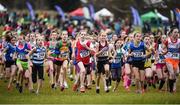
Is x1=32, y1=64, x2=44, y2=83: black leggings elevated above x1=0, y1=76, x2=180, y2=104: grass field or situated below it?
above

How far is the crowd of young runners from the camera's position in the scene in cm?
3062

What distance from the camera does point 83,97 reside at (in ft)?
93.7

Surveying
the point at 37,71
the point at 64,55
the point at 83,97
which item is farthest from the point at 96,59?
the point at 83,97

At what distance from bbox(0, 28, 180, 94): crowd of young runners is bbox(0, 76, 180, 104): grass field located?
435 mm

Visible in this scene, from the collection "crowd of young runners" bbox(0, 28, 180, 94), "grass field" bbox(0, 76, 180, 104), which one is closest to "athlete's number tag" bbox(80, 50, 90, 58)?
"crowd of young runners" bbox(0, 28, 180, 94)

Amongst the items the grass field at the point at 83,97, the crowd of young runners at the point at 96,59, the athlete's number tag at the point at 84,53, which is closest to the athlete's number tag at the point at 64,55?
the crowd of young runners at the point at 96,59

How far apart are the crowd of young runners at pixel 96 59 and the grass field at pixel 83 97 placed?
0.43 metres

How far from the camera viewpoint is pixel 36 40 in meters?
31.6

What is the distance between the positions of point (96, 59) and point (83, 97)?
3.59 meters

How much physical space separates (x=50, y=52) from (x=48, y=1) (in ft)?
276

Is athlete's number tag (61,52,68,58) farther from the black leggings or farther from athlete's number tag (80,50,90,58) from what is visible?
athlete's number tag (80,50,90,58)

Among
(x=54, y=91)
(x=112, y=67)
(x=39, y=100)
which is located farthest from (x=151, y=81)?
(x=39, y=100)

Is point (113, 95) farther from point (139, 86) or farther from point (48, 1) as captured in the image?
point (48, 1)

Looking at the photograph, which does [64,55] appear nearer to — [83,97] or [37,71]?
[37,71]
